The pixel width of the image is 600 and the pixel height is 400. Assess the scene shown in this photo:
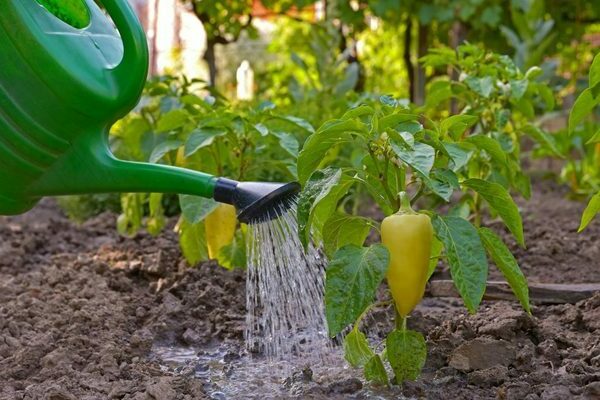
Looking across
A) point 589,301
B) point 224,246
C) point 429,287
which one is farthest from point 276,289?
point 589,301

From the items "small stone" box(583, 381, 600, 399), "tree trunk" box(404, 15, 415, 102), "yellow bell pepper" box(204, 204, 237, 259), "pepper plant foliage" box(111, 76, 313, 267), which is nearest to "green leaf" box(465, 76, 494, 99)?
"pepper plant foliage" box(111, 76, 313, 267)

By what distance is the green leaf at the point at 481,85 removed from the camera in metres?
Result: 2.44

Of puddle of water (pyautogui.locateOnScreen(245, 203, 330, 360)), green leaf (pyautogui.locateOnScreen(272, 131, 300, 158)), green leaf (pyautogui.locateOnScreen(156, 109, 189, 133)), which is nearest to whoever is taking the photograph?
puddle of water (pyautogui.locateOnScreen(245, 203, 330, 360))

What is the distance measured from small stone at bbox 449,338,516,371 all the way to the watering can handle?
73 cm

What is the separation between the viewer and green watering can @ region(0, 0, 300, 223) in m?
1.63

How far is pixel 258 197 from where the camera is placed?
160 centimetres

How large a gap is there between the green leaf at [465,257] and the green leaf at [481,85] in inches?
37.4

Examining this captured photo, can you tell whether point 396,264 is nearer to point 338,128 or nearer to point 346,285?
point 346,285

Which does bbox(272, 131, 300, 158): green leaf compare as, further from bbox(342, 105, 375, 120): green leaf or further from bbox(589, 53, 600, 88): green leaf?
bbox(589, 53, 600, 88): green leaf

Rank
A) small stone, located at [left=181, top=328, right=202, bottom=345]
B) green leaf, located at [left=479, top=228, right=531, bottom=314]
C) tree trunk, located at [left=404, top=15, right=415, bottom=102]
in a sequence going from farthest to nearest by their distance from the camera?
1. tree trunk, located at [left=404, top=15, right=415, bottom=102]
2. small stone, located at [left=181, top=328, right=202, bottom=345]
3. green leaf, located at [left=479, top=228, right=531, bottom=314]

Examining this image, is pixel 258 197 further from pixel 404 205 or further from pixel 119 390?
pixel 119 390

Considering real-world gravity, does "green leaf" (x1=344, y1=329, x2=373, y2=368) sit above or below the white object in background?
below

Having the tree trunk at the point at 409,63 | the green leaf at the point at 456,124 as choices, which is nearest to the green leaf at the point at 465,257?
the green leaf at the point at 456,124

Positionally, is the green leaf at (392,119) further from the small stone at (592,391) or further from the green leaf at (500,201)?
the small stone at (592,391)
